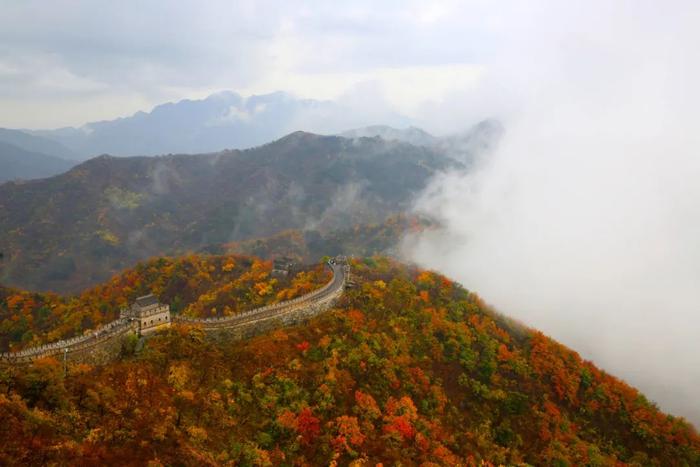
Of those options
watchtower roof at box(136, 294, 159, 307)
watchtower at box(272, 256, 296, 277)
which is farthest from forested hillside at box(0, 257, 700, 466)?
watchtower at box(272, 256, 296, 277)

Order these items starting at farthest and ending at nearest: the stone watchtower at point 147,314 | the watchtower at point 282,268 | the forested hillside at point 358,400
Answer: the watchtower at point 282,268
the stone watchtower at point 147,314
the forested hillside at point 358,400

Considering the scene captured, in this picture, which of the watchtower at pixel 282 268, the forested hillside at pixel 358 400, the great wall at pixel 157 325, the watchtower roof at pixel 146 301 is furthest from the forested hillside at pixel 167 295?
the watchtower roof at pixel 146 301

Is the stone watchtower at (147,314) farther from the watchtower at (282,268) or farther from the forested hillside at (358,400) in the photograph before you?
the watchtower at (282,268)

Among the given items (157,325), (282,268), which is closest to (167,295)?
(282,268)

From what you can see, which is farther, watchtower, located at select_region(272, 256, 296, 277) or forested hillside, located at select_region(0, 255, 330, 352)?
watchtower, located at select_region(272, 256, 296, 277)

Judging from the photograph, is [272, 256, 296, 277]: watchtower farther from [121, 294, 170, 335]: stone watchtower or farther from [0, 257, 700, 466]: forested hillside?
[121, 294, 170, 335]: stone watchtower

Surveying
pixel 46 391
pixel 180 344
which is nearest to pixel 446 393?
pixel 180 344
